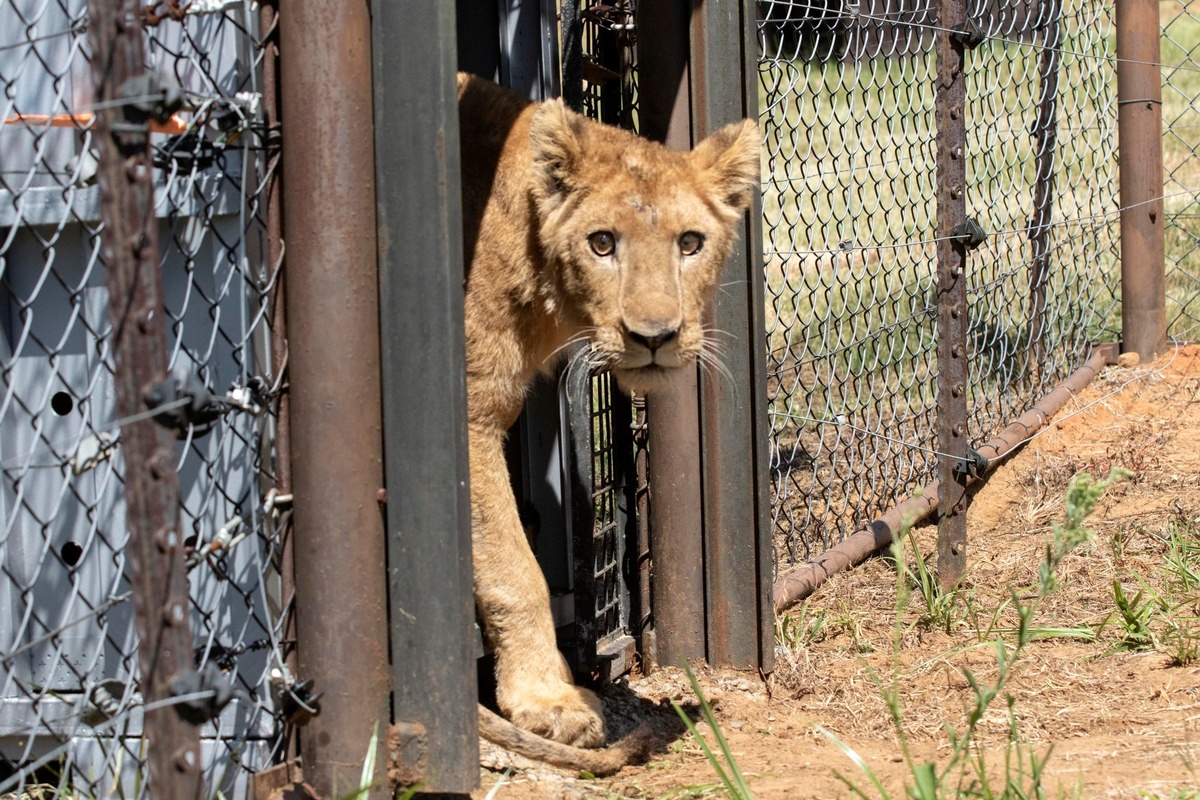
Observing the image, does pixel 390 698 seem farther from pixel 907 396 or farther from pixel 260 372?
pixel 907 396

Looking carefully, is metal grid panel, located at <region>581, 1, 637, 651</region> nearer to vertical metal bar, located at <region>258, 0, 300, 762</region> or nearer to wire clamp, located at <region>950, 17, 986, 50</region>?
wire clamp, located at <region>950, 17, 986, 50</region>

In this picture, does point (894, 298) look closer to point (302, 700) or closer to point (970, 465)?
point (970, 465)

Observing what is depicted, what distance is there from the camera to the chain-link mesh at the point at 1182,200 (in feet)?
26.5

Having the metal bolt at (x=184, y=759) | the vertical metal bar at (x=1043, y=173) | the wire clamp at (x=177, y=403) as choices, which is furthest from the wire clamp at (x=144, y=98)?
the vertical metal bar at (x=1043, y=173)

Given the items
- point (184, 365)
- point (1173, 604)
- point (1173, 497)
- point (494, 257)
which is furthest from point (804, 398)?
point (184, 365)

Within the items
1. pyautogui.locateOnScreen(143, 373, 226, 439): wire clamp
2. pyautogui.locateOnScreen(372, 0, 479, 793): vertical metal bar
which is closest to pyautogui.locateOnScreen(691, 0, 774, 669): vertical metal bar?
pyautogui.locateOnScreen(372, 0, 479, 793): vertical metal bar

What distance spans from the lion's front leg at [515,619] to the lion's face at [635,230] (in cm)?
52

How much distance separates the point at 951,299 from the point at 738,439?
3.91 ft

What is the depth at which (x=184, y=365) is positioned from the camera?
3287mm

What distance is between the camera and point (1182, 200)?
1035 centimetres

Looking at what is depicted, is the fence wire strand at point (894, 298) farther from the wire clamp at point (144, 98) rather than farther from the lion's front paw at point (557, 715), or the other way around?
the wire clamp at point (144, 98)

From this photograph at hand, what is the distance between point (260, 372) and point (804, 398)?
14.7ft

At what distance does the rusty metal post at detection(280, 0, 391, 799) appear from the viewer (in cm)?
269

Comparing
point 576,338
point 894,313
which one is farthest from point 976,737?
point 894,313
